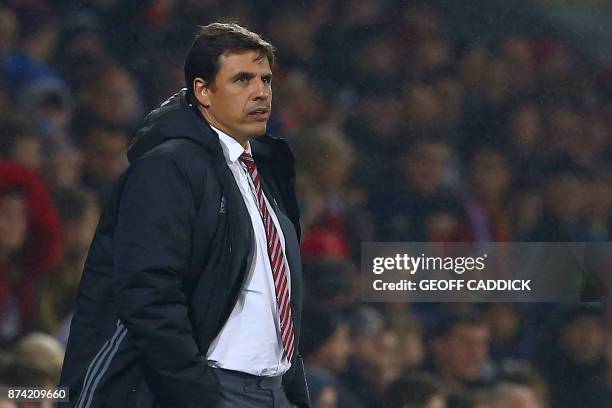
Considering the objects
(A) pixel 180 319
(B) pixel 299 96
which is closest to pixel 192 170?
(A) pixel 180 319

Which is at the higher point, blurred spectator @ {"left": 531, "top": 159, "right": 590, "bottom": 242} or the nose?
blurred spectator @ {"left": 531, "top": 159, "right": 590, "bottom": 242}

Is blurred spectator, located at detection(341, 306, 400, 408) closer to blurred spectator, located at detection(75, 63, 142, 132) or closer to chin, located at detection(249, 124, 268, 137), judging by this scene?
blurred spectator, located at detection(75, 63, 142, 132)

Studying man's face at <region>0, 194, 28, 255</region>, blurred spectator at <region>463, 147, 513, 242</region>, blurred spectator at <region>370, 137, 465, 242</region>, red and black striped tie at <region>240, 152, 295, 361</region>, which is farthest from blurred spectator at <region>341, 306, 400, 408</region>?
red and black striped tie at <region>240, 152, 295, 361</region>

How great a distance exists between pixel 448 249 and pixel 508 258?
7.6 inches

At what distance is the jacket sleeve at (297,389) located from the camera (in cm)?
237

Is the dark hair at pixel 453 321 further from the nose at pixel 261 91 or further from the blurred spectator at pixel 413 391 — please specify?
the nose at pixel 261 91

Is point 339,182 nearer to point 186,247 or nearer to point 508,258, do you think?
point 508,258

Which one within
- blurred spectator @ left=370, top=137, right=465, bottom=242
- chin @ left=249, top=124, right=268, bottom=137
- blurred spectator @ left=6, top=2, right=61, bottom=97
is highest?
blurred spectator @ left=6, top=2, right=61, bottom=97

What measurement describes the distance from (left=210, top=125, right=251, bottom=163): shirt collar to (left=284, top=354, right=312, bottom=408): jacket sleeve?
0.44 m

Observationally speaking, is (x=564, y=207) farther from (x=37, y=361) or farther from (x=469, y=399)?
(x=37, y=361)

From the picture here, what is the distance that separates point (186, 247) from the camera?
2.01m

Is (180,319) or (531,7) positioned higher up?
(531,7)

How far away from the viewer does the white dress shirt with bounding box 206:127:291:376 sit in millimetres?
2111

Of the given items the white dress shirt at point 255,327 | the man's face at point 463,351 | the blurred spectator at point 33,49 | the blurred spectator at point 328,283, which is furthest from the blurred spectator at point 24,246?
the white dress shirt at point 255,327
